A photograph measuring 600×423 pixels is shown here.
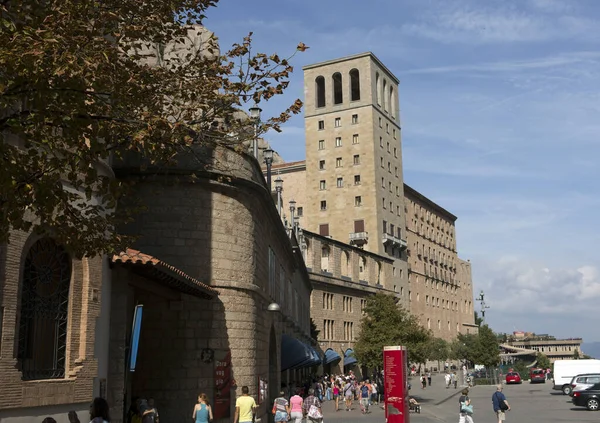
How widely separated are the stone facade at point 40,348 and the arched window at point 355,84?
245 feet

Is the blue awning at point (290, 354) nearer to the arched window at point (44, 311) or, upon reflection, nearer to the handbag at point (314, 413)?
the handbag at point (314, 413)

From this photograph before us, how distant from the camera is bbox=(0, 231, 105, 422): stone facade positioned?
10828 mm

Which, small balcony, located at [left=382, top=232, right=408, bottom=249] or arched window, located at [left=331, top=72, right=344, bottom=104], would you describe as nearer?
small balcony, located at [left=382, top=232, right=408, bottom=249]

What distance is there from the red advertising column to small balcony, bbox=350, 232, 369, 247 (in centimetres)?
5833

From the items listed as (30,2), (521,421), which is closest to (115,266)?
(30,2)

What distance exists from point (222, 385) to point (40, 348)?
22.1ft

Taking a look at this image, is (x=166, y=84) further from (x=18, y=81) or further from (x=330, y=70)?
(x=330, y=70)

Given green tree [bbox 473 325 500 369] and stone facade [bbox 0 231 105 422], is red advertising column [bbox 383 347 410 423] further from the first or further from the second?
green tree [bbox 473 325 500 369]

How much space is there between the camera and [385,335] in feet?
128

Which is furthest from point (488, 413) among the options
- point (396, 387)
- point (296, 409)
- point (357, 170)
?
point (357, 170)

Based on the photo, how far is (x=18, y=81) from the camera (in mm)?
6945

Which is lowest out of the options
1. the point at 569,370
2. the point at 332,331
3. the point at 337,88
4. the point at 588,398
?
the point at 588,398

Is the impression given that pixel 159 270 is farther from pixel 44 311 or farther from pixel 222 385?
pixel 222 385

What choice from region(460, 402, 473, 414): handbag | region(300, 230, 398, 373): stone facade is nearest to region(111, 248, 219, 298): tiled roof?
region(460, 402, 473, 414): handbag
